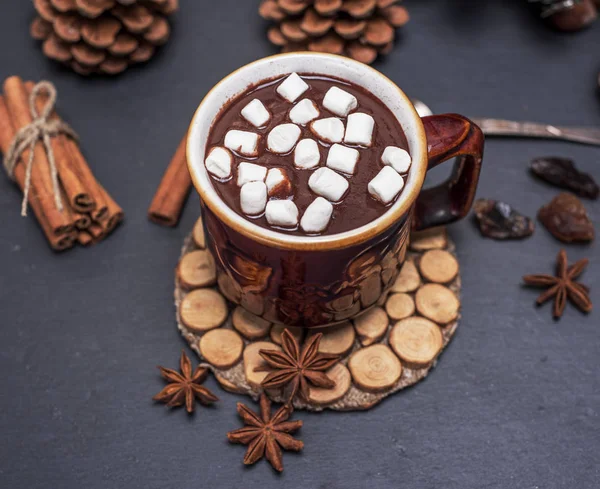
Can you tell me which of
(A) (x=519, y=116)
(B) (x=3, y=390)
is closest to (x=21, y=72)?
(B) (x=3, y=390)

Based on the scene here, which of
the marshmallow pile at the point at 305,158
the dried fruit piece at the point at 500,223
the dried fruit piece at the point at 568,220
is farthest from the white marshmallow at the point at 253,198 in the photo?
the dried fruit piece at the point at 568,220

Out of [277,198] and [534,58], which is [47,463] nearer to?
[277,198]

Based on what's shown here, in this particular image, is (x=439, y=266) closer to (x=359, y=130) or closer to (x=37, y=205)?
(x=359, y=130)

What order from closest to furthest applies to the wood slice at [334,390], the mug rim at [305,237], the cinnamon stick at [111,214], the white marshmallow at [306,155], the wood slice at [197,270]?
the mug rim at [305,237] → the white marshmallow at [306,155] → the wood slice at [334,390] → the wood slice at [197,270] → the cinnamon stick at [111,214]

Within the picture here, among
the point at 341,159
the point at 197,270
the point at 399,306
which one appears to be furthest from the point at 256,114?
the point at 399,306

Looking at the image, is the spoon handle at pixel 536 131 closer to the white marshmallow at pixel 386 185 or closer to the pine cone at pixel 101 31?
the white marshmallow at pixel 386 185

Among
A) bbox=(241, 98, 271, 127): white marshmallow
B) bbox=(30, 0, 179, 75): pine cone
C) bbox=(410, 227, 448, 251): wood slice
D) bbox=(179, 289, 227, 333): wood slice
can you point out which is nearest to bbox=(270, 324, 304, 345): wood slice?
bbox=(179, 289, 227, 333): wood slice
